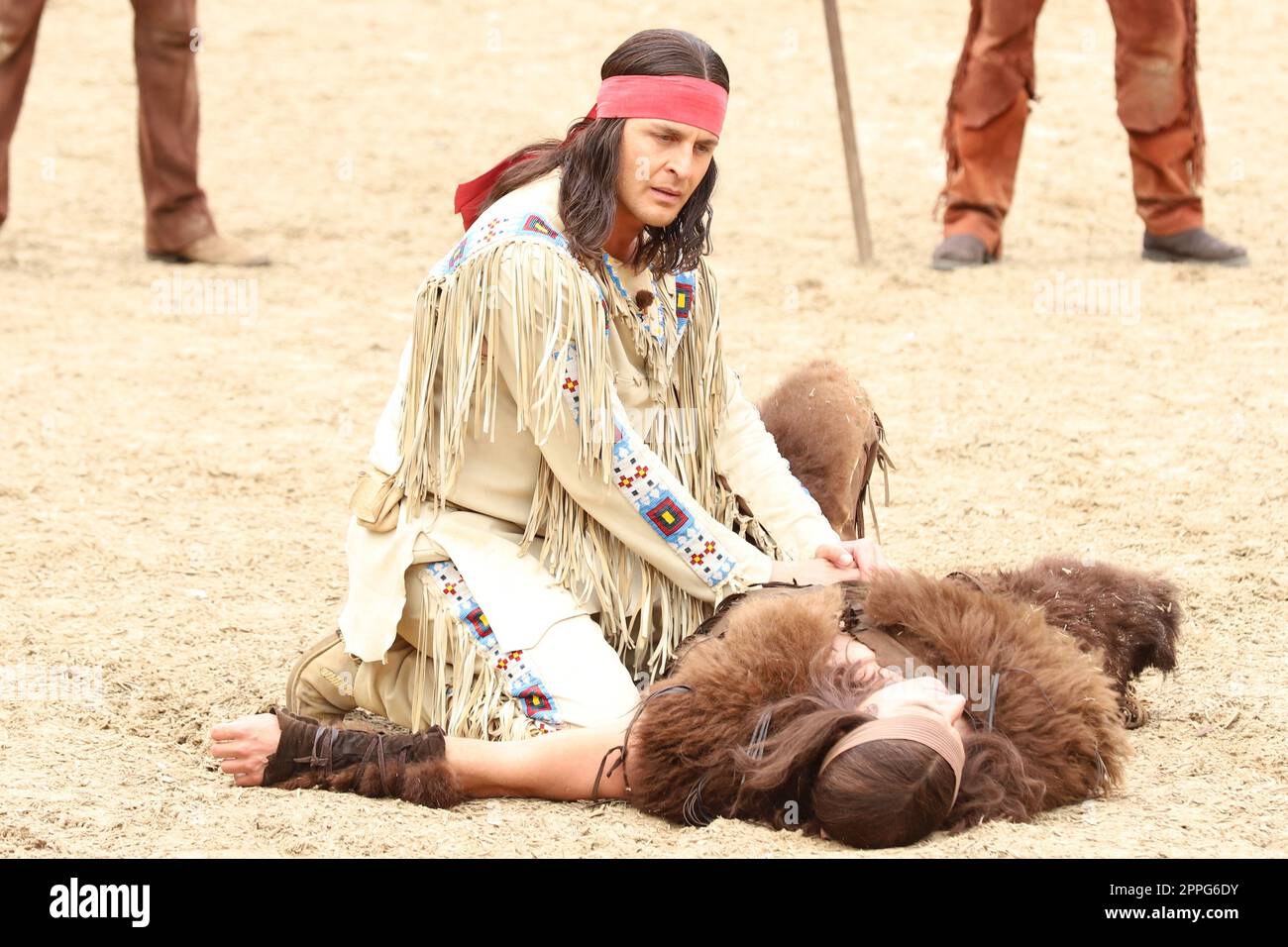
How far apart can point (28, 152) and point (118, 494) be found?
154 inches

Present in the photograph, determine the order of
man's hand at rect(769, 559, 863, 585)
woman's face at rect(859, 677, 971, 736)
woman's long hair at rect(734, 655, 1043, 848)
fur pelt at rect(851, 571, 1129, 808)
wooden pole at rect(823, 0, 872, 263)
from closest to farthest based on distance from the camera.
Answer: woman's long hair at rect(734, 655, 1043, 848)
woman's face at rect(859, 677, 971, 736)
fur pelt at rect(851, 571, 1129, 808)
man's hand at rect(769, 559, 863, 585)
wooden pole at rect(823, 0, 872, 263)

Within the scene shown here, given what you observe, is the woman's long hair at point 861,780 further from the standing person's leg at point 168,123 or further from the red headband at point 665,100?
the standing person's leg at point 168,123

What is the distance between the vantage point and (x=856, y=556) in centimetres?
285

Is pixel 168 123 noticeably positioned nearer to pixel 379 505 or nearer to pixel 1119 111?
pixel 1119 111

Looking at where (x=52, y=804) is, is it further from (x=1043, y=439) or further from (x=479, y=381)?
(x=1043, y=439)

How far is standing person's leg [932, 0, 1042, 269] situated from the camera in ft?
19.4

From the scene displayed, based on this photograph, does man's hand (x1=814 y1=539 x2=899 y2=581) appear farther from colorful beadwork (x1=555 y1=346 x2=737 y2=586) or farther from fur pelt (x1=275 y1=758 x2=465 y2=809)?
fur pelt (x1=275 y1=758 x2=465 y2=809)

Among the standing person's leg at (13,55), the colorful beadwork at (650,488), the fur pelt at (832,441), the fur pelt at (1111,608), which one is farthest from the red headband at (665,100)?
the standing person's leg at (13,55)

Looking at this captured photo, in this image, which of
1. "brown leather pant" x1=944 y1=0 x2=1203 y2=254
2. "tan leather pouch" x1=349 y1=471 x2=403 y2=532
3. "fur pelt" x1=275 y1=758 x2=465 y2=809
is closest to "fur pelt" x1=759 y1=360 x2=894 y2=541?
"tan leather pouch" x1=349 y1=471 x2=403 y2=532

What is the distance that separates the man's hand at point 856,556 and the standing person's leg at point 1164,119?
3.38m

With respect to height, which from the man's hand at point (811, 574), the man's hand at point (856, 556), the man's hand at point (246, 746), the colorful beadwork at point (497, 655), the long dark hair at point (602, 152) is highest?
the long dark hair at point (602, 152)

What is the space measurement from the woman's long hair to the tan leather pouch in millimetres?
729

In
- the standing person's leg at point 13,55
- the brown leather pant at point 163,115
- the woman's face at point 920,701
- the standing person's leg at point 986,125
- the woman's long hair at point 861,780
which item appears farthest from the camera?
the standing person's leg at point 986,125

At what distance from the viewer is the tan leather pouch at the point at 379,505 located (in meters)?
2.81
